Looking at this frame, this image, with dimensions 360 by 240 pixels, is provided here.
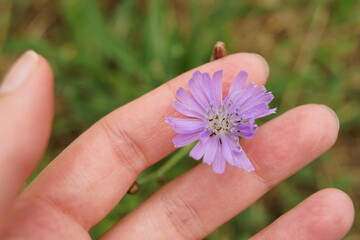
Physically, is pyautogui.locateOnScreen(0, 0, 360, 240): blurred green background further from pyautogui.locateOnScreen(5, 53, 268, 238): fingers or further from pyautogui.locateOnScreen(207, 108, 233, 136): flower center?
pyautogui.locateOnScreen(207, 108, 233, 136): flower center

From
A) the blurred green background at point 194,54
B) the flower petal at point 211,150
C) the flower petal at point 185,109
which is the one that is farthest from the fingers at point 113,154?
the blurred green background at point 194,54

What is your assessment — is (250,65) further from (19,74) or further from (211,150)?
(19,74)

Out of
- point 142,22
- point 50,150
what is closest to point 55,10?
point 142,22

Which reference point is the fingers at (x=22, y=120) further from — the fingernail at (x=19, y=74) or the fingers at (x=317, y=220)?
the fingers at (x=317, y=220)

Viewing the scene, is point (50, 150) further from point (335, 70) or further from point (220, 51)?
point (335, 70)

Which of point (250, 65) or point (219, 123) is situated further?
point (250, 65)

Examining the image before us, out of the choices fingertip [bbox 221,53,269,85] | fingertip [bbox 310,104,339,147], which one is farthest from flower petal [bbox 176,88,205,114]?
fingertip [bbox 310,104,339,147]

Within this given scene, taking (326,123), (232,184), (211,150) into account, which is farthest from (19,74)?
(326,123)
